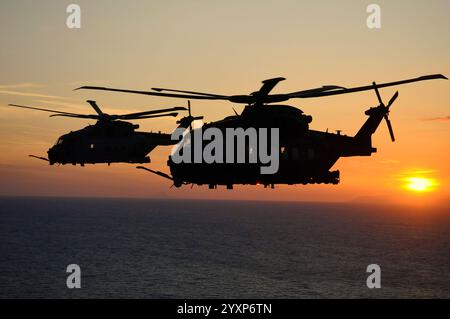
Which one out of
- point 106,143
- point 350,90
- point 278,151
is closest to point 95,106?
point 106,143

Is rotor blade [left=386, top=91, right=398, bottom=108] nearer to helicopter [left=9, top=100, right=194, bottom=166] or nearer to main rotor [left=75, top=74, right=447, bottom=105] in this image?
main rotor [left=75, top=74, right=447, bottom=105]

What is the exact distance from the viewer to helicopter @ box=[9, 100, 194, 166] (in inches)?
1452

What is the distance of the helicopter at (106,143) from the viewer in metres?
36.9

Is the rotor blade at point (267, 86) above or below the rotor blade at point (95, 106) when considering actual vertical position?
below

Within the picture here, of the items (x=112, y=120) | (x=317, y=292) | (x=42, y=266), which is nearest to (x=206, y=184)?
(x=112, y=120)

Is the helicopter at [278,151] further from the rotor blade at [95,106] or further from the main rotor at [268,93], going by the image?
the rotor blade at [95,106]

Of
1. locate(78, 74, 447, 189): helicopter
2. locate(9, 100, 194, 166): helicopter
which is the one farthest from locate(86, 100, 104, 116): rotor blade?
locate(78, 74, 447, 189): helicopter

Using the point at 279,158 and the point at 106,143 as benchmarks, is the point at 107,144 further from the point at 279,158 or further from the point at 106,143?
the point at 279,158

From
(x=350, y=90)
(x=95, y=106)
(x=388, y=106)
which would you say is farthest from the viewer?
(x=95, y=106)

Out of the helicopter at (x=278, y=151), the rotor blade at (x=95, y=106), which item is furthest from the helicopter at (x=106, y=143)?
the helicopter at (x=278, y=151)

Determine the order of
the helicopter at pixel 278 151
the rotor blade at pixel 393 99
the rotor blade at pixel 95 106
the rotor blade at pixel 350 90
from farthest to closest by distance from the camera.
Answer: the rotor blade at pixel 95 106 → the rotor blade at pixel 393 99 → the helicopter at pixel 278 151 → the rotor blade at pixel 350 90

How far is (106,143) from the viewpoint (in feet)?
125
